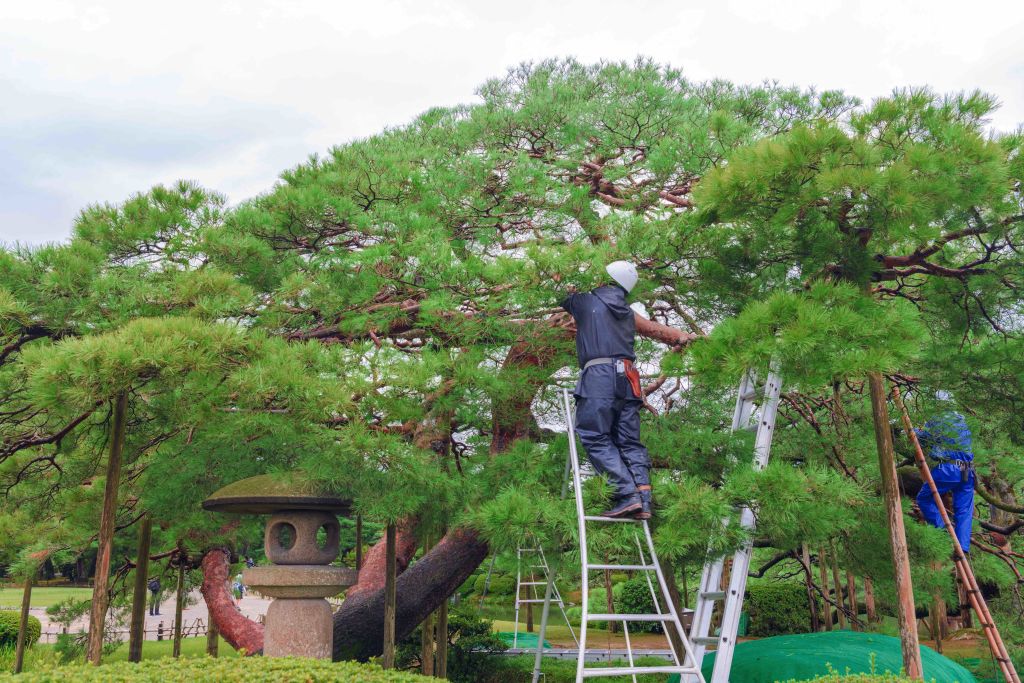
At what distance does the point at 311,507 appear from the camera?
5875 millimetres

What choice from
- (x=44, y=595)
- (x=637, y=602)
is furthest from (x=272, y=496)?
(x=44, y=595)

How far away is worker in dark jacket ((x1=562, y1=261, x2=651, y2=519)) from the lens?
479 centimetres

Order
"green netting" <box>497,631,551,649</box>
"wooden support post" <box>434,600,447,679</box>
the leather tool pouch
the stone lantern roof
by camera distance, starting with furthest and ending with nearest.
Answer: "green netting" <box>497,631,551,649</box>, "wooden support post" <box>434,600,447,679</box>, the stone lantern roof, the leather tool pouch

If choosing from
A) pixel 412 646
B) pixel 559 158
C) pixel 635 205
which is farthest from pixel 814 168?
pixel 412 646

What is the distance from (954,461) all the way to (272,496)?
5032 millimetres

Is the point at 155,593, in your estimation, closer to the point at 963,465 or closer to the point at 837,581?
the point at 837,581

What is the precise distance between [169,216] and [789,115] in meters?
5.56

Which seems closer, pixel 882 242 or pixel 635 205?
pixel 882 242

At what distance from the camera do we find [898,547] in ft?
15.4

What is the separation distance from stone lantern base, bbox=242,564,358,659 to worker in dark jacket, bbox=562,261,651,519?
2.42 meters

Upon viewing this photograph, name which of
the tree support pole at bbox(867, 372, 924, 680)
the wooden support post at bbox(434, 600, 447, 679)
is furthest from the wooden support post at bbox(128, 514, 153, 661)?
the tree support pole at bbox(867, 372, 924, 680)

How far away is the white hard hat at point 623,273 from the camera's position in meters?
5.13

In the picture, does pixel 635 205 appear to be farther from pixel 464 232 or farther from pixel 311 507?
pixel 311 507

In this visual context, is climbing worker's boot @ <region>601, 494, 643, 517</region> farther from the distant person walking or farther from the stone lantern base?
the distant person walking
